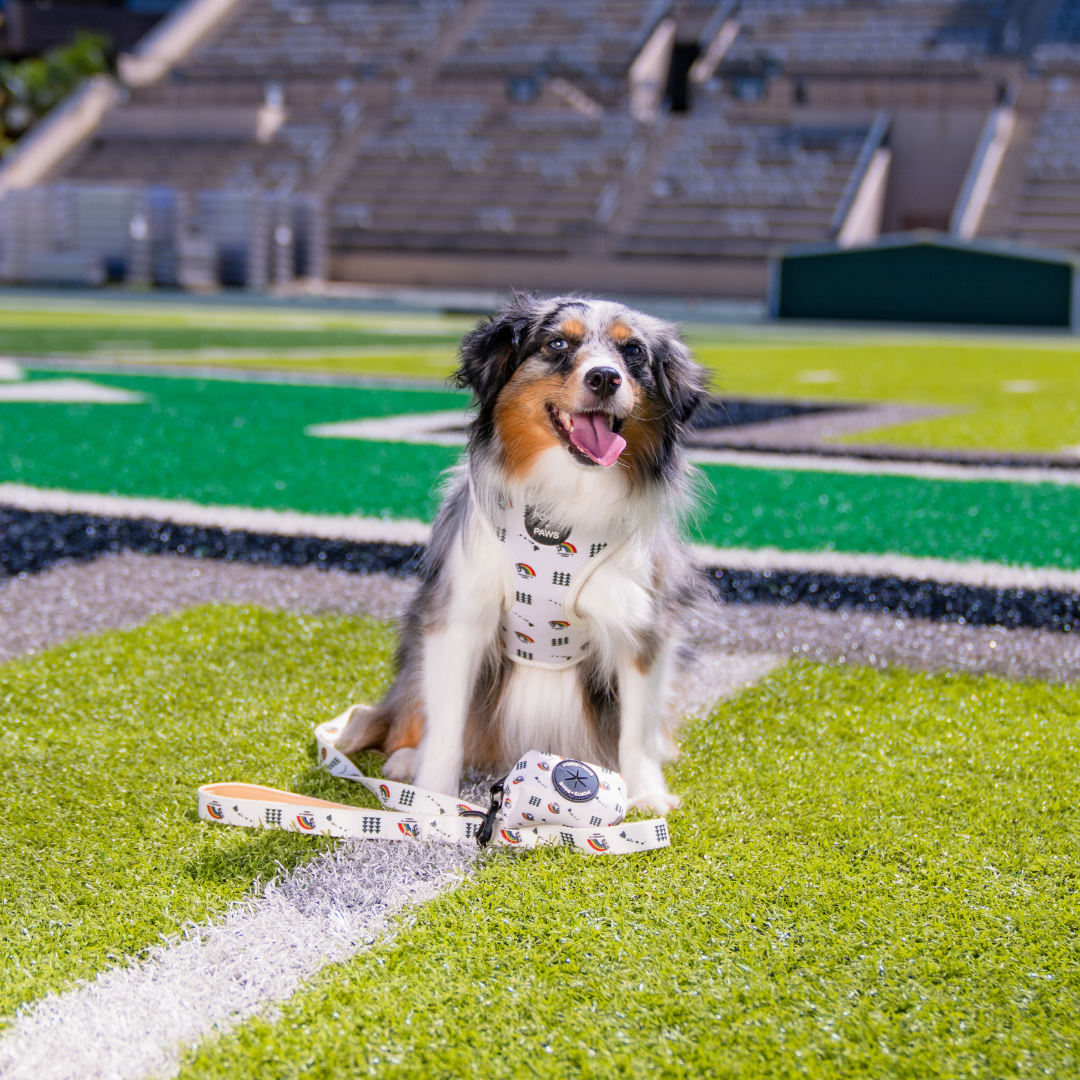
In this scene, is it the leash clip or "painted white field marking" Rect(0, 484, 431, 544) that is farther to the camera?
"painted white field marking" Rect(0, 484, 431, 544)

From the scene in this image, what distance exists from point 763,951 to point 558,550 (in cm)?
78

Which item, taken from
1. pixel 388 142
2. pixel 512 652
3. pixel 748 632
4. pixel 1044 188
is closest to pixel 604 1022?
pixel 512 652

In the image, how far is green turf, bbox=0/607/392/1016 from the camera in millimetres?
1712

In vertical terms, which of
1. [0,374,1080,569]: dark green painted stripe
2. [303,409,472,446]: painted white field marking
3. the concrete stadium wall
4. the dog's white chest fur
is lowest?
the concrete stadium wall

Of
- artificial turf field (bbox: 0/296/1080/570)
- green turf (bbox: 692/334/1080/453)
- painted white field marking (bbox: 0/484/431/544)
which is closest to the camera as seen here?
painted white field marking (bbox: 0/484/431/544)

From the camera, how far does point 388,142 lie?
3447 cm

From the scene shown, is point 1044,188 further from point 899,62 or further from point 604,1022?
point 604,1022

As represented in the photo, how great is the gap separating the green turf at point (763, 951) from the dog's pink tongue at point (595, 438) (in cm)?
60

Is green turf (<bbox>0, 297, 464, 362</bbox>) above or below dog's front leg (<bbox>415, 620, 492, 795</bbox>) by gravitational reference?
below

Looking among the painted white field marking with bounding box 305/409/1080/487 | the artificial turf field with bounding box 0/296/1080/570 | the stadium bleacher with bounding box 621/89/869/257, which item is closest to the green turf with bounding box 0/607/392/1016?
the artificial turf field with bounding box 0/296/1080/570

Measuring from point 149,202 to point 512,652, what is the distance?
27.4 meters

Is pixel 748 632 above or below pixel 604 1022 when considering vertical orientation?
below

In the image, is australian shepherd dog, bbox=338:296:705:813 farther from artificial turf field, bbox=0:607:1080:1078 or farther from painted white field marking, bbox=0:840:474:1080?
painted white field marking, bbox=0:840:474:1080

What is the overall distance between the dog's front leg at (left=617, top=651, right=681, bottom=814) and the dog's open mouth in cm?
36
